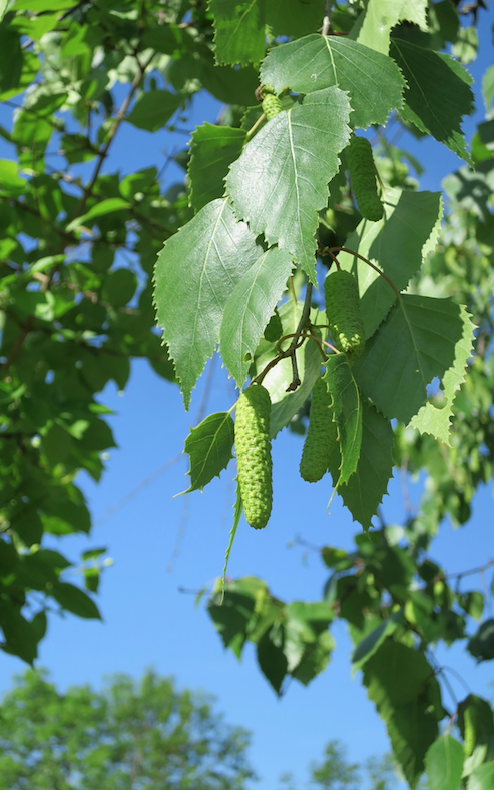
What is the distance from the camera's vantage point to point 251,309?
0.56m

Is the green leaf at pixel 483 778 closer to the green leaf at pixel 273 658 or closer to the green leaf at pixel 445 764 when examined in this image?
the green leaf at pixel 445 764

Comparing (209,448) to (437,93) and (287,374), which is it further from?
(437,93)

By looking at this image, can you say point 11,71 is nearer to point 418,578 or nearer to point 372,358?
point 372,358

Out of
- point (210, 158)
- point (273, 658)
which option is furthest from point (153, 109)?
point (273, 658)

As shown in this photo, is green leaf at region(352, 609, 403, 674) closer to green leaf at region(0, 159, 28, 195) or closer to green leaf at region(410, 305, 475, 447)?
green leaf at region(410, 305, 475, 447)

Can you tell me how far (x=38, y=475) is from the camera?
1.99m

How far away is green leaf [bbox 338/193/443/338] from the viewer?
695 millimetres

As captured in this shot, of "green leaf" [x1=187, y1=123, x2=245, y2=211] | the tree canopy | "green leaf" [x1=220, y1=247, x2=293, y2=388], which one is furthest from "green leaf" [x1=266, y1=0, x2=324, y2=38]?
"green leaf" [x1=220, y1=247, x2=293, y2=388]

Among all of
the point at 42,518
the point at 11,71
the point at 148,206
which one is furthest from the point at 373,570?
the point at 11,71

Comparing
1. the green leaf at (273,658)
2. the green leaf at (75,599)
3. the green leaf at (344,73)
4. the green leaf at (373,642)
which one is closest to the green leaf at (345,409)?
the green leaf at (344,73)

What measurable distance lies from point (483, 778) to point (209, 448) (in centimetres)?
108

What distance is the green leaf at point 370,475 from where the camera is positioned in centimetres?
64

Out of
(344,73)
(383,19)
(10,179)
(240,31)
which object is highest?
(10,179)

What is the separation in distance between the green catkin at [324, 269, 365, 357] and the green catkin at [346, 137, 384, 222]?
0.08 metres
